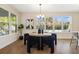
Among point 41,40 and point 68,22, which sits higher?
point 68,22

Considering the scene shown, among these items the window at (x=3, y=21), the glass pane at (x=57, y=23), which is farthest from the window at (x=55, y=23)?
the window at (x=3, y=21)

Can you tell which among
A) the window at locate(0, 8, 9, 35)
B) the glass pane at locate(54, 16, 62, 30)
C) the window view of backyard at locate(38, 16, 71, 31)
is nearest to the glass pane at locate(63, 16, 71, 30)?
the window view of backyard at locate(38, 16, 71, 31)

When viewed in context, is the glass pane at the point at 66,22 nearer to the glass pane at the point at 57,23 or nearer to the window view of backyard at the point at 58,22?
the window view of backyard at the point at 58,22

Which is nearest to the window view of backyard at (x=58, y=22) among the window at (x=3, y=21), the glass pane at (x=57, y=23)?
the glass pane at (x=57, y=23)

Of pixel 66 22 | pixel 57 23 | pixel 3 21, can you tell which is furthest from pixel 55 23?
pixel 3 21

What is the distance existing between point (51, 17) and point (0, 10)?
14.9 ft

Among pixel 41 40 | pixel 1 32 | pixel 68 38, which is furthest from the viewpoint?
pixel 68 38

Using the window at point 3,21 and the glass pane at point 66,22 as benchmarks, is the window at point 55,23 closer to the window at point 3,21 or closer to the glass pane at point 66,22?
the glass pane at point 66,22

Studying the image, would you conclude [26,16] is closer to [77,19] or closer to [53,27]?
[53,27]

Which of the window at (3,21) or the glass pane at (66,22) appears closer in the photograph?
the window at (3,21)

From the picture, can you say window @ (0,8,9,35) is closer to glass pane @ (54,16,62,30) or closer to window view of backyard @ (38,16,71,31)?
window view of backyard @ (38,16,71,31)

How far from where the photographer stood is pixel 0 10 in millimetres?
5281

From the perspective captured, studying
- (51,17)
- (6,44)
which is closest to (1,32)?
(6,44)
